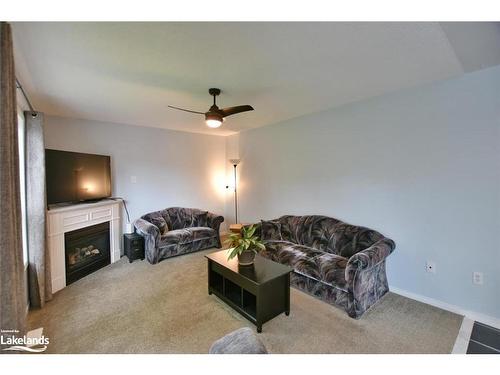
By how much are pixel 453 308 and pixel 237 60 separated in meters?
3.28

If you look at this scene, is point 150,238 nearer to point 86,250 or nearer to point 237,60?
point 86,250

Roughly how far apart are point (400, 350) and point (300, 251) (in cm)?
140

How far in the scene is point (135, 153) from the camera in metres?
4.34

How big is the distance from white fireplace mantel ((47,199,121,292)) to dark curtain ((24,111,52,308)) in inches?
7.7

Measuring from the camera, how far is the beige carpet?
1.90 meters

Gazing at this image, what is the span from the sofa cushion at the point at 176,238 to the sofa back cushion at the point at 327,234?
168 cm

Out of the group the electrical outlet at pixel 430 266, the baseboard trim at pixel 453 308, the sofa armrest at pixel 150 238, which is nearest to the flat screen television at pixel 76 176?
the sofa armrest at pixel 150 238

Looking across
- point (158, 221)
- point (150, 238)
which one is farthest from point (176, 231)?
point (150, 238)

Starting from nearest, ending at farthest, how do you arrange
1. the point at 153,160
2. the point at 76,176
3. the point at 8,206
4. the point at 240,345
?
the point at 240,345 < the point at 8,206 < the point at 76,176 < the point at 153,160

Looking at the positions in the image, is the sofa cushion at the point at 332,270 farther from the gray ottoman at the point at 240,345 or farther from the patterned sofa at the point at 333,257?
the gray ottoman at the point at 240,345

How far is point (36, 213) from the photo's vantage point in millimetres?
2551

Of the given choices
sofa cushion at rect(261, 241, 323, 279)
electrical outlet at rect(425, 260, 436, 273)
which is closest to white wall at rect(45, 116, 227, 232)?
sofa cushion at rect(261, 241, 323, 279)

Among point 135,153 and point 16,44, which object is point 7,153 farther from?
point 135,153

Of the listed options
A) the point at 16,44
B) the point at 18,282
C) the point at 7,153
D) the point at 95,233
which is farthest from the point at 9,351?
the point at 95,233
